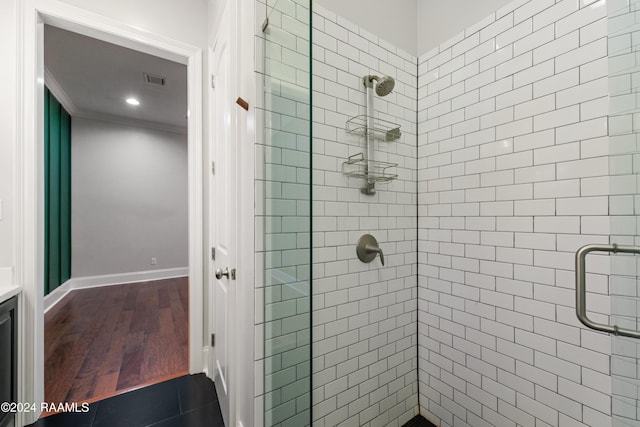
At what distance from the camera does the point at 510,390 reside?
3.99 feet

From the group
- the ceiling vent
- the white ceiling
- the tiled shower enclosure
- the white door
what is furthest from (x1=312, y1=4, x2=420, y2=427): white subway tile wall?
the ceiling vent

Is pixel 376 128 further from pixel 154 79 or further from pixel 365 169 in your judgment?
pixel 154 79

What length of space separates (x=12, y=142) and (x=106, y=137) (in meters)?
3.54

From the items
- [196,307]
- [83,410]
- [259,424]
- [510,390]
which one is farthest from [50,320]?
[510,390]

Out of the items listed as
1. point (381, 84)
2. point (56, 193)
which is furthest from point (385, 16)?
point (56, 193)

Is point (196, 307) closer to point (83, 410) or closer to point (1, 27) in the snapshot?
point (83, 410)

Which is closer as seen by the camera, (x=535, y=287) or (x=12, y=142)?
(x=535, y=287)

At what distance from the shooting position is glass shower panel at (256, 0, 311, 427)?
829mm

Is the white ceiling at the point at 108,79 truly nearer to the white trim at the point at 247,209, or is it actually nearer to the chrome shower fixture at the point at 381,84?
the white trim at the point at 247,209

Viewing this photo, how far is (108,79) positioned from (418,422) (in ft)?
15.3

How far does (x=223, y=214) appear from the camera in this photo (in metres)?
1.48

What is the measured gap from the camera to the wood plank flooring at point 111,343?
1.79 metres

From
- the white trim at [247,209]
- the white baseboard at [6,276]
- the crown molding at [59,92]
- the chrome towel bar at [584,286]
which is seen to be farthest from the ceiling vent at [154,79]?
the chrome towel bar at [584,286]

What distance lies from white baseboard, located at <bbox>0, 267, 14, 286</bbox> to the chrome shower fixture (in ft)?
7.34
